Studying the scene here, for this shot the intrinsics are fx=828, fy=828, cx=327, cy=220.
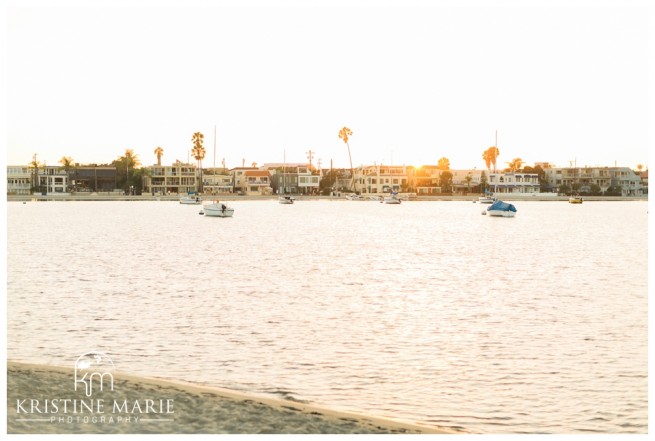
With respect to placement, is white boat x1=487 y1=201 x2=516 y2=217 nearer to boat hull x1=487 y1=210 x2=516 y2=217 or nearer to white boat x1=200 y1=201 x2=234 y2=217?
boat hull x1=487 y1=210 x2=516 y2=217

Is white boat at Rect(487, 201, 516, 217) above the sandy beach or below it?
below

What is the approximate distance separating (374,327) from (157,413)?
607 inches

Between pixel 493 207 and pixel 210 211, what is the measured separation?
5071 cm

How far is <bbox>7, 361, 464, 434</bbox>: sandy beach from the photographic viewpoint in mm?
13523

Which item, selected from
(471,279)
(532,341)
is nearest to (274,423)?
(532,341)

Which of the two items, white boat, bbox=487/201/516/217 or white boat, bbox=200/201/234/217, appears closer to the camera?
white boat, bbox=200/201/234/217

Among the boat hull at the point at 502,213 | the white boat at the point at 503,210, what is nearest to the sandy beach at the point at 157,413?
the boat hull at the point at 502,213

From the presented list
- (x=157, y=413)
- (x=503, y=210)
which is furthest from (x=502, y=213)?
(x=157, y=413)

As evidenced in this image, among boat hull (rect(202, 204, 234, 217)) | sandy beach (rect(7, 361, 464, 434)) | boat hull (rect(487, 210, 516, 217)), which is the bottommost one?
boat hull (rect(487, 210, 516, 217))

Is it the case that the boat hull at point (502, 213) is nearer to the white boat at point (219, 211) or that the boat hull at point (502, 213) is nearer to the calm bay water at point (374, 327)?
the white boat at point (219, 211)

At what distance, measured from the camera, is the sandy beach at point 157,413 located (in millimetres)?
13523

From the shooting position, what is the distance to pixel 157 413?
569 inches

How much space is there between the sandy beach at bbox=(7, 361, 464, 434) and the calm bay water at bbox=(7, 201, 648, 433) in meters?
2.99

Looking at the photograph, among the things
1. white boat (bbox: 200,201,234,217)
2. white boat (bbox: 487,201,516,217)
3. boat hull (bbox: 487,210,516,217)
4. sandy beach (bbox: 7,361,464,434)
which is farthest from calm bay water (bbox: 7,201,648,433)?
white boat (bbox: 487,201,516,217)
